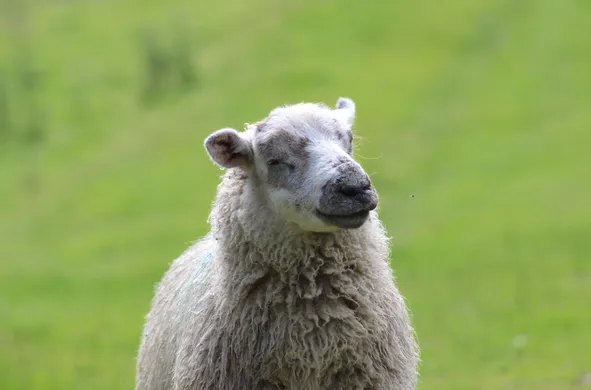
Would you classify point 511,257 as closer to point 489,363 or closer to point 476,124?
point 489,363

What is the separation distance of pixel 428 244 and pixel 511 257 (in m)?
2.95

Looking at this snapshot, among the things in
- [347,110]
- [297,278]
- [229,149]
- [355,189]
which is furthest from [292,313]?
[347,110]

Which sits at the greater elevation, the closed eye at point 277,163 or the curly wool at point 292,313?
the closed eye at point 277,163

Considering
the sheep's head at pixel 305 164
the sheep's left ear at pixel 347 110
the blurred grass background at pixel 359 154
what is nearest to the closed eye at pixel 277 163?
the sheep's head at pixel 305 164

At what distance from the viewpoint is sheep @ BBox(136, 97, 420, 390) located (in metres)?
7.67

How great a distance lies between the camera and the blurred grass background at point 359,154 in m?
21.8

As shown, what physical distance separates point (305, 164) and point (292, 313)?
108 centimetres

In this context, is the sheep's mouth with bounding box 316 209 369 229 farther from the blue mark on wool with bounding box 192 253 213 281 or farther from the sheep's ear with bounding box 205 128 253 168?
the blue mark on wool with bounding box 192 253 213 281

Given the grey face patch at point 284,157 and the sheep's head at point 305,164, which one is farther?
the grey face patch at point 284,157

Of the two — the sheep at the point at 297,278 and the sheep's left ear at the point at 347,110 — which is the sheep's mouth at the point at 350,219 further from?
the sheep's left ear at the point at 347,110

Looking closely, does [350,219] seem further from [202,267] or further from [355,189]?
[202,267]

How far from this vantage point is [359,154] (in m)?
19.5

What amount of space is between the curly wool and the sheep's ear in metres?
0.18

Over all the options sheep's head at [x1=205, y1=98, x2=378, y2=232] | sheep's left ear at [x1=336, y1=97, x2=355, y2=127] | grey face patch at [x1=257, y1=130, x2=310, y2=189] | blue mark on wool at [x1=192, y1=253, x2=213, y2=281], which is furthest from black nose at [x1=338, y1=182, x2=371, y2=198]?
blue mark on wool at [x1=192, y1=253, x2=213, y2=281]
